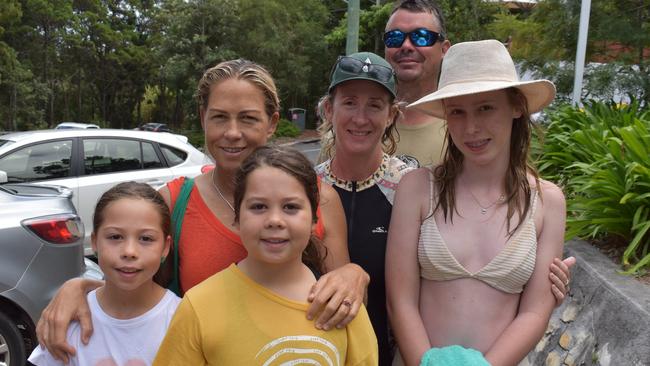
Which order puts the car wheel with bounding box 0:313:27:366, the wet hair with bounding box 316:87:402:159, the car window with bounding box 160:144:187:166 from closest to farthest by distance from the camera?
the wet hair with bounding box 316:87:402:159
the car wheel with bounding box 0:313:27:366
the car window with bounding box 160:144:187:166

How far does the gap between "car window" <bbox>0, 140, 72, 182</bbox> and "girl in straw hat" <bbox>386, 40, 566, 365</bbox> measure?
5.49m

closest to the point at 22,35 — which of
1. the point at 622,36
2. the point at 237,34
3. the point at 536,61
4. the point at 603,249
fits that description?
the point at 237,34

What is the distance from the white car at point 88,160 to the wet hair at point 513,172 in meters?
4.48

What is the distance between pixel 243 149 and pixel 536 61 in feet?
37.2

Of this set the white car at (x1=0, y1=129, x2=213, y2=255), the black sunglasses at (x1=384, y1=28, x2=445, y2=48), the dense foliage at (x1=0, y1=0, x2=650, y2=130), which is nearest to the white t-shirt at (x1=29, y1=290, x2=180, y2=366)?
the black sunglasses at (x1=384, y1=28, x2=445, y2=48)

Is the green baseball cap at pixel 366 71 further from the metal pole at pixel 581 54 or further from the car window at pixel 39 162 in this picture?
the metal pole at pixel 581 54

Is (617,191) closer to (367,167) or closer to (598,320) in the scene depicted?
Answer: (598,320)

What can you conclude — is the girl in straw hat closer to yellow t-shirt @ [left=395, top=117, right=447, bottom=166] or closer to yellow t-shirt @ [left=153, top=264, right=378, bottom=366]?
yellow t-shirt @ [left=153, top=264, right=378, bottom=366]

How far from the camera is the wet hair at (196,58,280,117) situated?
79.4 inches

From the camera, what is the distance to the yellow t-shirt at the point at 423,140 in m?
3.01

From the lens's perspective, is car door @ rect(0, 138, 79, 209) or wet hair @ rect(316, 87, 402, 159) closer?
wet hair @ rect(316, 87, 402, 159)

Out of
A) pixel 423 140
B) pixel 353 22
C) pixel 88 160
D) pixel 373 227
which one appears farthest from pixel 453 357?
pixel 353 22

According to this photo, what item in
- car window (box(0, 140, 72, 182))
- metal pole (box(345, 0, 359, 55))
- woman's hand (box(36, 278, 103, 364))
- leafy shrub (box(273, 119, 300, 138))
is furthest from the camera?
leafy shrub (box(273, 119, 300, 138))

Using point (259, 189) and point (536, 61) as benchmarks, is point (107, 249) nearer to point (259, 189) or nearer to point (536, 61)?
point (259, 189)
